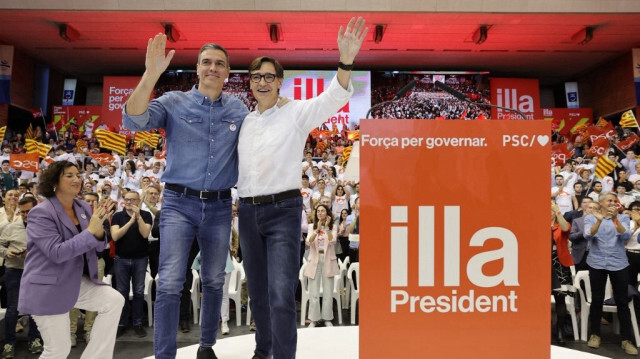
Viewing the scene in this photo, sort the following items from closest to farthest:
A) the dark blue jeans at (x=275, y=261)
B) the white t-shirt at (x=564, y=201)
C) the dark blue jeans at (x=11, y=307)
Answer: the dark blue jeans at (x=275, y=261), the dark blue jeans at (x=11, y=307), the white t-shirt at (x=564, y=201)

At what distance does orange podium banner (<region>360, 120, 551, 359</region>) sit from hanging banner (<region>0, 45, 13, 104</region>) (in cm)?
1724

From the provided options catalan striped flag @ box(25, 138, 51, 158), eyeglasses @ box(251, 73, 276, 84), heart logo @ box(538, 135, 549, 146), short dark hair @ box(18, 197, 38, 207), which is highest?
catalan striped flag @ box(25, 138, 51, 158)

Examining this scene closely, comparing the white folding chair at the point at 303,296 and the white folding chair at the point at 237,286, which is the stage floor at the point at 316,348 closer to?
the white folding chair at the point at 303,296

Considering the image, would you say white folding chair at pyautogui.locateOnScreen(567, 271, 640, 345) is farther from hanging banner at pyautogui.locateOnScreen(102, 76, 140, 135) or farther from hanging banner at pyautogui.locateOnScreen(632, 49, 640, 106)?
hanging banner at pyautogui.locateOnScreen(102, 76, 140, 135)

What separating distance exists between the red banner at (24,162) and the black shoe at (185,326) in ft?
19.2

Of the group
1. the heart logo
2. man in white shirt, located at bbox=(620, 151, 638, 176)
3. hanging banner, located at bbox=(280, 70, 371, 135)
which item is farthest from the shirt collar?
hanging banner, located at bbox=(280, 70, 371, 135)

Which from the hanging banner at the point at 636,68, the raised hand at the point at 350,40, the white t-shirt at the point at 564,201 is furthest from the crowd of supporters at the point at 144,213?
the hanging banner at the point at 636,68

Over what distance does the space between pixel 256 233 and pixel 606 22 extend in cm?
1459

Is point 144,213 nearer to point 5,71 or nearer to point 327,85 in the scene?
point 327,85

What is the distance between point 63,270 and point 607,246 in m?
5.45

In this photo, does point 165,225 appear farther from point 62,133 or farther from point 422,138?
point 62,133

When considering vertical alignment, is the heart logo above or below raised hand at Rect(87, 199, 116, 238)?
above

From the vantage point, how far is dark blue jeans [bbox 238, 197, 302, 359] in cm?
→ 204

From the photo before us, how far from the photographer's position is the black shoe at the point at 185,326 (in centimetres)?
571
